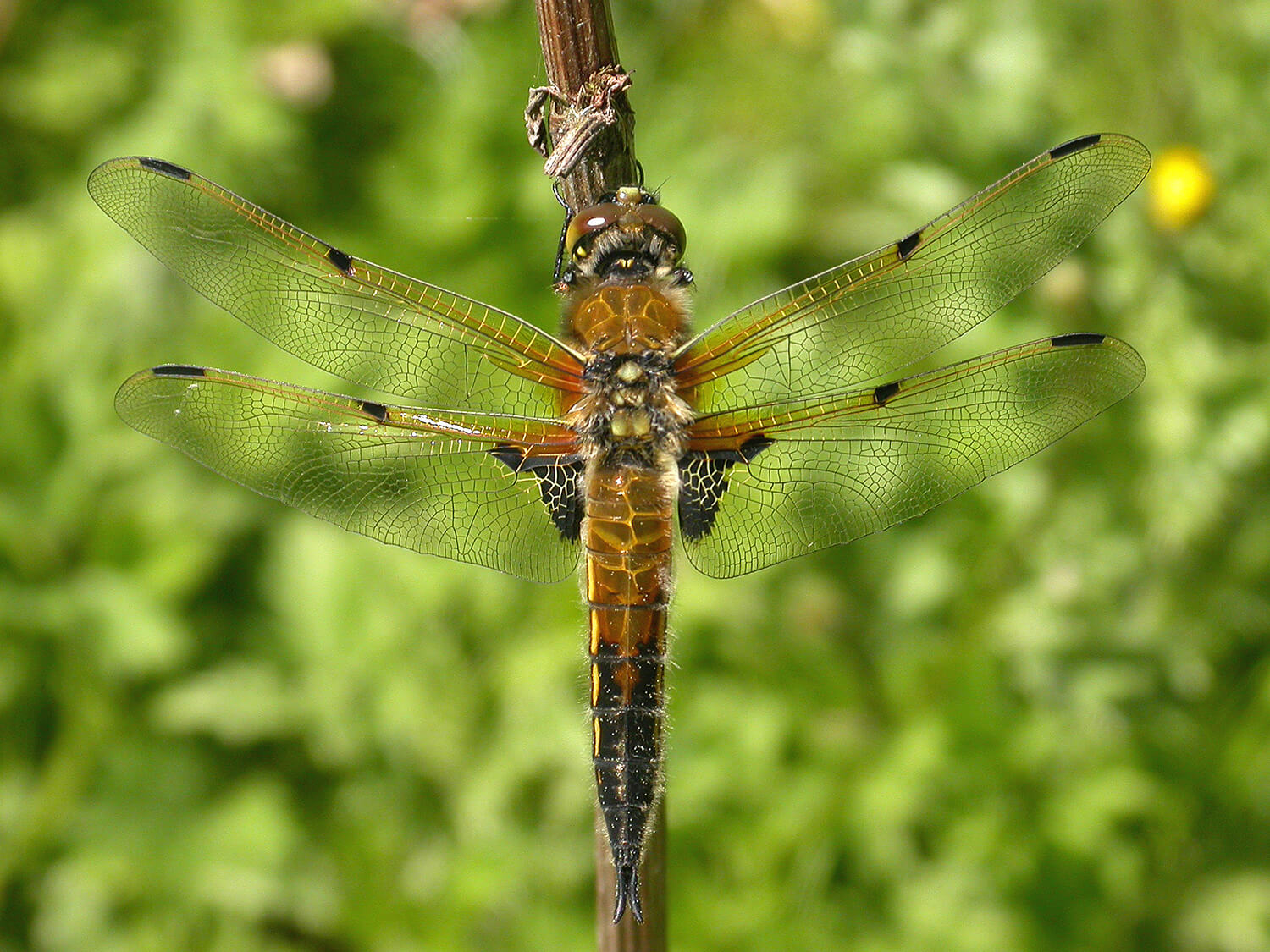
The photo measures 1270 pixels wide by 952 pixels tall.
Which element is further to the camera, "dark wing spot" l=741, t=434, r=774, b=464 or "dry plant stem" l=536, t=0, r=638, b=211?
"dark wing spot" l=741, t=434, r=774, b=464

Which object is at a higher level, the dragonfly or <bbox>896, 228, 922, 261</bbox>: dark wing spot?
<bbox>896, 228, 922, 261</bbox>: dark wing spot

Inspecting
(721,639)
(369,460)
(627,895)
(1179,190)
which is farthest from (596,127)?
(1179,190)

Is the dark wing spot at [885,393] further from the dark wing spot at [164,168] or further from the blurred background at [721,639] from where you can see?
the blurred background at [721,639]

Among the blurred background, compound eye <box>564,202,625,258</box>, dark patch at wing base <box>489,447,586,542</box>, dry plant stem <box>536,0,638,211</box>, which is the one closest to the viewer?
dry plant stem <box>536,0,638,211</box>

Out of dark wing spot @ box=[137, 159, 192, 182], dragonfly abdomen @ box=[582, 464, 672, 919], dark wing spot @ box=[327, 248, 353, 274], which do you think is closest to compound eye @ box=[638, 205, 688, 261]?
dragonfly abdomen @ box=[582, 464, 672, 919]

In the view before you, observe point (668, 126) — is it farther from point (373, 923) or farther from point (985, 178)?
point (373, 923)

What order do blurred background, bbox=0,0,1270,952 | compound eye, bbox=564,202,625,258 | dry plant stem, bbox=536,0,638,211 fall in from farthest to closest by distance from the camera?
blurred background, bbox=0,0,1270,952, compound eye, bbox=564,202,625,258, dry plant stem, bbox=536,0,638,211

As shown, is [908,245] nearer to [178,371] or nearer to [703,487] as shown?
[703,487]

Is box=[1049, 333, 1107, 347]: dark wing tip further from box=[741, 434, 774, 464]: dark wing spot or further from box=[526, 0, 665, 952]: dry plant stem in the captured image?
box=[526, 0, 665, 952]: dry plant stem

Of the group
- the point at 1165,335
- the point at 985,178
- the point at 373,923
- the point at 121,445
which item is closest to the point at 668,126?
the point at 985,178
